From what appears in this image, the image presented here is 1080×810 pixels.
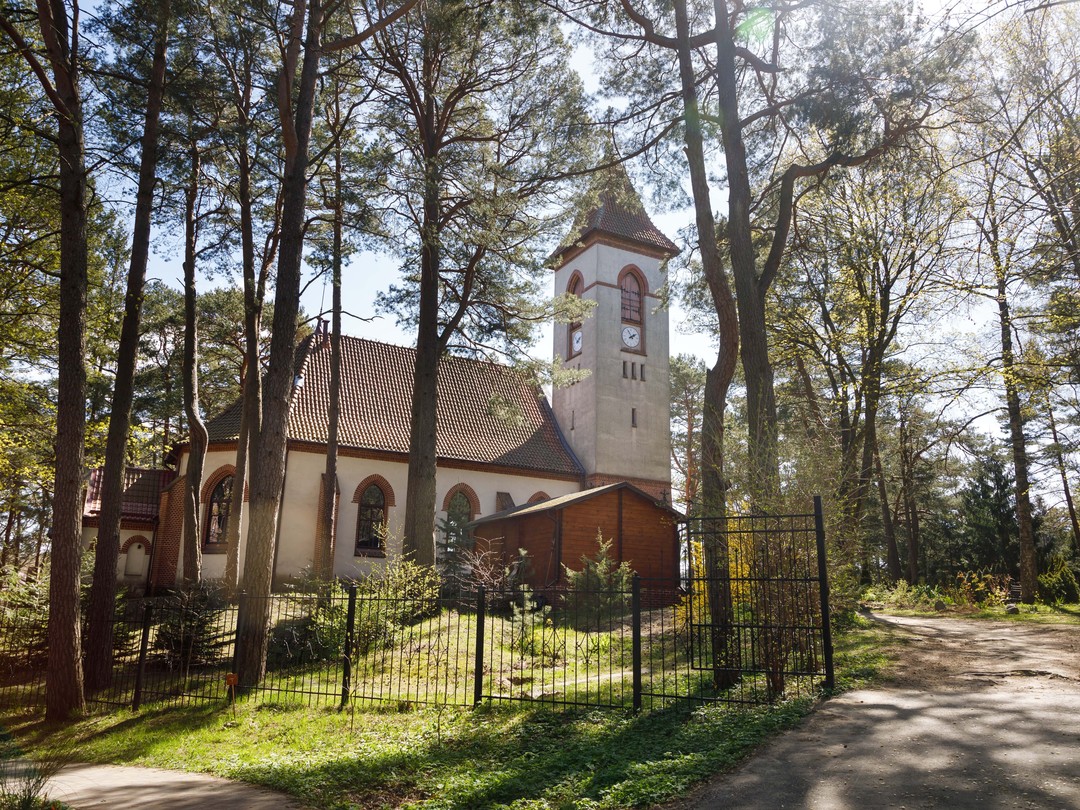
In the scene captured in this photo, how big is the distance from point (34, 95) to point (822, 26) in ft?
53.0

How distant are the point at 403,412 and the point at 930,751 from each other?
77.3 ft

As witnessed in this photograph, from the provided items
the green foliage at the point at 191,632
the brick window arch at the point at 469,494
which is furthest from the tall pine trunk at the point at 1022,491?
the green foliage at the point at 191,632

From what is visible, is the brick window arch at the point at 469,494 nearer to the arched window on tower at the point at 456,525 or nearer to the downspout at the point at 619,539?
the arched window on tower at the point at 456,525

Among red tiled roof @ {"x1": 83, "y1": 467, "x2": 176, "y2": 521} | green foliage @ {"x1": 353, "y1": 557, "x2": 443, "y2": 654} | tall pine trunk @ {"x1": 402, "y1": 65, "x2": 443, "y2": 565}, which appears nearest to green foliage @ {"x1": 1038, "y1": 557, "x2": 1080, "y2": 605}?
tall pine trunk @ {"x1": 402, "y1": 65, "x2": 443, "y2": 565}

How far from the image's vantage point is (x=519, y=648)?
1247 centimetres

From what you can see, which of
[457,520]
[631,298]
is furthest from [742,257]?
[631,298]

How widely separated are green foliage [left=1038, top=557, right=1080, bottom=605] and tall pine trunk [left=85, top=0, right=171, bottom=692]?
22.0 metres

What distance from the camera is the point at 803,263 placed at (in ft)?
68.3

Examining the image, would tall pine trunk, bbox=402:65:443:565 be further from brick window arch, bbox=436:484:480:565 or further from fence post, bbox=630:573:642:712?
fence post, bbox=630:573:642:712

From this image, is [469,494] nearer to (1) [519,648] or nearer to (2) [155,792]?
(1) [519,648]

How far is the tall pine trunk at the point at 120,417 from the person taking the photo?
1146 cm

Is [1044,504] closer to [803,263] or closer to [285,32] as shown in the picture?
[803,263]

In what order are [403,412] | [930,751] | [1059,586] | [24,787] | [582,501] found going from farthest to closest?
[403,412] < [582,501] < [1059,586] < [930,751] < [24,787]

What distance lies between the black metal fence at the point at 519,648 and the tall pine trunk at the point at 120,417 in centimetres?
46
